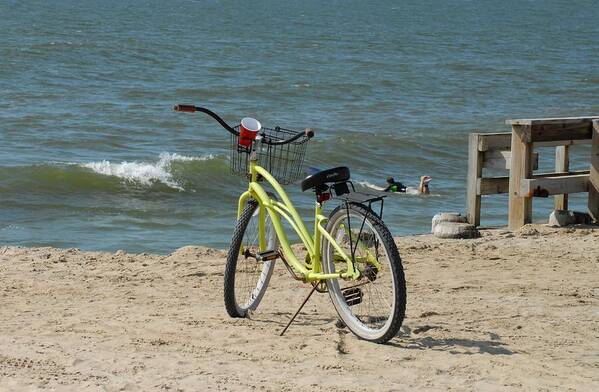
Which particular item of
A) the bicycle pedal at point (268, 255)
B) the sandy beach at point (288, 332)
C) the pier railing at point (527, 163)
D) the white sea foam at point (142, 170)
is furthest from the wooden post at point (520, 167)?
the white sea foam at point (142, 170)

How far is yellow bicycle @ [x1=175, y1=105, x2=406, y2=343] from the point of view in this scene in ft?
19.7

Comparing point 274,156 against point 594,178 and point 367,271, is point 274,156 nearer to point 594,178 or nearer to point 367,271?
point 367,271

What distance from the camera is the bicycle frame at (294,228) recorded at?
6137 millimetres

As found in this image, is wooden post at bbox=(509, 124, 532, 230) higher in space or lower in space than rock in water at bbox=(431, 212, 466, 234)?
higher

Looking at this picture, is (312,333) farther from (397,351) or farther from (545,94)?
(545,94)

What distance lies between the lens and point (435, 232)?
1048 cm

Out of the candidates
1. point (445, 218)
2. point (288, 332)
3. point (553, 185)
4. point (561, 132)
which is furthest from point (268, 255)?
point (561, 132)

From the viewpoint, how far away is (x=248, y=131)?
266 inches

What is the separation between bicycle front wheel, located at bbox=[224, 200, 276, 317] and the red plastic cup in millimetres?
373

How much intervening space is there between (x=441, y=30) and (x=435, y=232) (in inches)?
2582

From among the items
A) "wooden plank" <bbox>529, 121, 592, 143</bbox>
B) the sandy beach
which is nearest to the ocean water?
"wooden plank" <bbox>529, 121, 592, 143</bbox>

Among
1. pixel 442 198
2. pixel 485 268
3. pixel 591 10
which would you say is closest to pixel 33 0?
pixel 591 10

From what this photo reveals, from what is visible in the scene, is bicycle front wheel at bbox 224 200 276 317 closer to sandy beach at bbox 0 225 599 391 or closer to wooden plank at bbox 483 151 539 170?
sandy beach at bbox 0 225 599 391

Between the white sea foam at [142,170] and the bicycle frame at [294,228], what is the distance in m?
9.00
